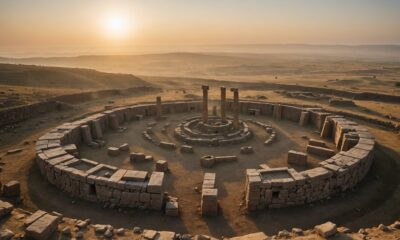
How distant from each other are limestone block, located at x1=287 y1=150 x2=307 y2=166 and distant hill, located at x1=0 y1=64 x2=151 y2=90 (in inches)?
1337

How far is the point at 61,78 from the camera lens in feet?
139

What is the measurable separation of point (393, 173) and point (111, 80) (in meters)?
41.9

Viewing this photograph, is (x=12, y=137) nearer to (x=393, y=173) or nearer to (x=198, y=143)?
(x=198, y=143)

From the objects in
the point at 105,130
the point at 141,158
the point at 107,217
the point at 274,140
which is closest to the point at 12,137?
the point at 105,130

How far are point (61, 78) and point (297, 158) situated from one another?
39630mm

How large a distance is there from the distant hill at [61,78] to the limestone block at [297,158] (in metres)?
34.0

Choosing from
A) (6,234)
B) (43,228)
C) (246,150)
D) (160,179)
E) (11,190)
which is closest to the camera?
(6,234)

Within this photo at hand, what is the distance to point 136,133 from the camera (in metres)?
21.2

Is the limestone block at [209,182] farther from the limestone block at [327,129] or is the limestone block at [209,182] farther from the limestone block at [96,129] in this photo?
the limestone block at [327,129]

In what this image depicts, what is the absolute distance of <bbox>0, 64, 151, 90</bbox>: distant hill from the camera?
38.3 metres

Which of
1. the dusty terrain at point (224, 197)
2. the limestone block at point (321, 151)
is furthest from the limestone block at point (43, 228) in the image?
the limestone block at point (321, 151)

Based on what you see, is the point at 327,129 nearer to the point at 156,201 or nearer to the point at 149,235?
the point at 156,201

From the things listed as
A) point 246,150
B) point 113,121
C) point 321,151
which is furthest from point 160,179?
point 113,121

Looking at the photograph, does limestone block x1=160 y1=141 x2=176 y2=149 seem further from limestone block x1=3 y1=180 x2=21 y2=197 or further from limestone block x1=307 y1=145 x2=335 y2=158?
limestone block x1=307 y1=145 x2=335 y2=158
